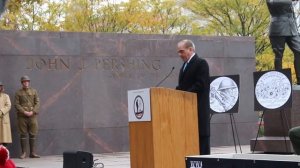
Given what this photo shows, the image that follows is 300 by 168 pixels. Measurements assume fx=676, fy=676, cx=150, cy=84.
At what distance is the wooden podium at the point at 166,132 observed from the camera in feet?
25.6

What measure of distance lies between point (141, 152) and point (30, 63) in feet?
37.7

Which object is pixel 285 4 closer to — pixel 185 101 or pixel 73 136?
pixel 185 101

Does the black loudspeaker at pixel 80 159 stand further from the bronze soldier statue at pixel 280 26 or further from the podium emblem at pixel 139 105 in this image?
the bronze soldier statue at pixel 280 26

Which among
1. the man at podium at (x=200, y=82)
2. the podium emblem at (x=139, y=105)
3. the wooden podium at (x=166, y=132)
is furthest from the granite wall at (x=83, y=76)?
the wooden podium at (x=166, y=132)

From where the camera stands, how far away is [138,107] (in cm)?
807

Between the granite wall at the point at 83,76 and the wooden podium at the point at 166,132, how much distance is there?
11.1 metres

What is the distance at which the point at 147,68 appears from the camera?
20.9 metres

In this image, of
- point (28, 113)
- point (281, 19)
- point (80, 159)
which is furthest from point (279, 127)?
point (28, 113)

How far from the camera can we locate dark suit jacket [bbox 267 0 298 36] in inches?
529

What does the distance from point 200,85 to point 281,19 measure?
5013 mm

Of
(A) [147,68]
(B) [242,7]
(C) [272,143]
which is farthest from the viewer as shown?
(B) [242,7]

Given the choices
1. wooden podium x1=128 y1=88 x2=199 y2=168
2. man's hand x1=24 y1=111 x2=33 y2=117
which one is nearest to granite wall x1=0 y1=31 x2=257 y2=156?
man's hand x1=24 y1=111 x2=33 y2=117

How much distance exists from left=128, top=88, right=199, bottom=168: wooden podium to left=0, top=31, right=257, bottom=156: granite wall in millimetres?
11092

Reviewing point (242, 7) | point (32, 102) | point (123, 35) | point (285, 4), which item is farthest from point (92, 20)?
point (285, 4)
